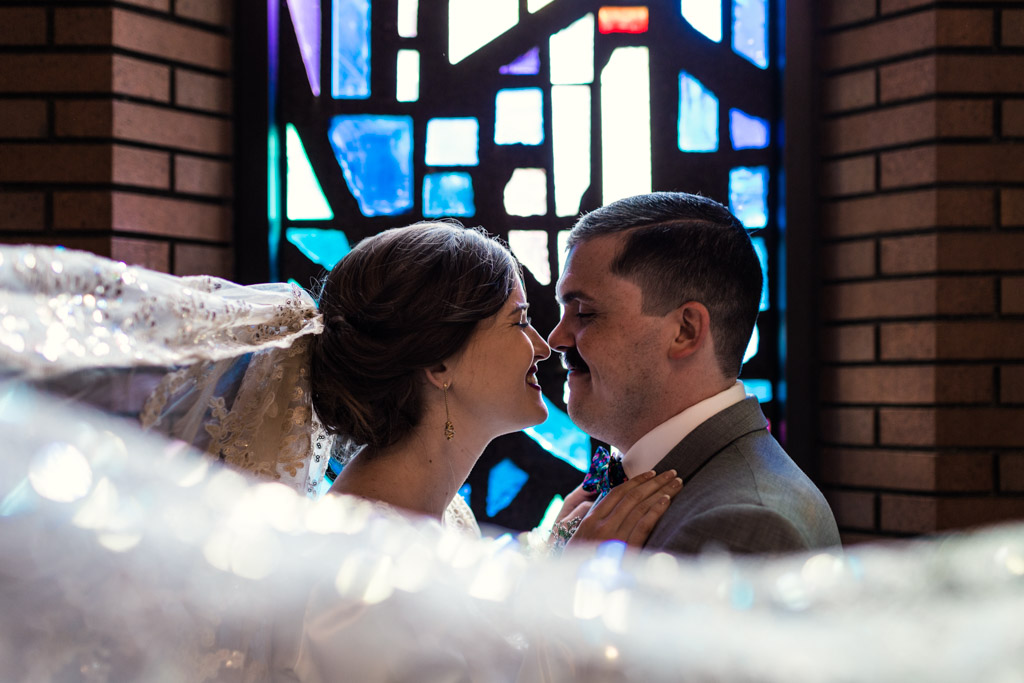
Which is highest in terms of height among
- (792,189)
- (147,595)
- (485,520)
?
(792,189)

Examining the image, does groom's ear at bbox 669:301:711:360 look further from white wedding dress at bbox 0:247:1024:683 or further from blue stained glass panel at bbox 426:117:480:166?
blue stained glass panel at bbox 426:117:480:166

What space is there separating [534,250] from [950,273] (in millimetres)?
1264

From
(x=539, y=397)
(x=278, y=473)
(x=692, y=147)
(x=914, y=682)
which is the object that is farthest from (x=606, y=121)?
(x=914, y=682)

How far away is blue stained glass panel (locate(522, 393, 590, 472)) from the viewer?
108 inches

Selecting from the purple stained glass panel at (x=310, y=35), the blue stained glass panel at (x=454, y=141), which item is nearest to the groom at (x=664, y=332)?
the blue stained glass panel at (x=454, y=141)

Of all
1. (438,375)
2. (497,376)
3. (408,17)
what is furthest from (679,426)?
(408,17)

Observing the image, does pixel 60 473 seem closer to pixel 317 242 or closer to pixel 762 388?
pixel 317 242

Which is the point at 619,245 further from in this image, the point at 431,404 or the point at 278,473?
the point at 278,473

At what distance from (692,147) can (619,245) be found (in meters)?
0.97

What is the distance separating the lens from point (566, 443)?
2746 millimetres

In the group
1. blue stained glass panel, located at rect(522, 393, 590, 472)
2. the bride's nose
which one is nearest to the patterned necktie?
the bride's nose

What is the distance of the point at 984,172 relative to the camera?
8.02 feet

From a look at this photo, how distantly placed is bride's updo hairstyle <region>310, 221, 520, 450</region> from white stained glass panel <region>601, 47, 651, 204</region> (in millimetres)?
896

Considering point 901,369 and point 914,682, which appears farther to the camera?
point 901,369
